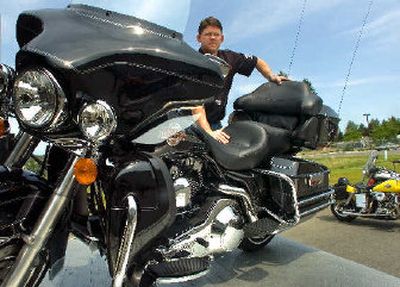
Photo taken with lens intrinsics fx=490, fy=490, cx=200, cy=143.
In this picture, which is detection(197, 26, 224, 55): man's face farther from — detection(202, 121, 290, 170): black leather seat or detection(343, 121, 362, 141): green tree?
detection(343, 121, 362, 141): green tree

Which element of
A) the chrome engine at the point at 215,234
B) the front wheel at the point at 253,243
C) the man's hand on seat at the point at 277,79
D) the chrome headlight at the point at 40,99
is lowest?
the front wheel at the point at 253,243

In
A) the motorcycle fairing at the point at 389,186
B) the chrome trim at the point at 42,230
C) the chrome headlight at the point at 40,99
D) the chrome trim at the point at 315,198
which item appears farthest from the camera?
the motorcycle fairing at the point at 389,186

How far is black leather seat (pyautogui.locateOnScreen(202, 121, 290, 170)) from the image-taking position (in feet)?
10.3

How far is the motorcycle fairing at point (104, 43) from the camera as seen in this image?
1.51 metres

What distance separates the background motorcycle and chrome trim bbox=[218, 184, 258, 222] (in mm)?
4651

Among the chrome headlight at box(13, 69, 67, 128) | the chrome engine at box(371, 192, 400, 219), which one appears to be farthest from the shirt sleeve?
the chrome engine at box(371, 192, 400, 219)

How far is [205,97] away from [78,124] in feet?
1.63

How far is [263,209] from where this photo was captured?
344 cm

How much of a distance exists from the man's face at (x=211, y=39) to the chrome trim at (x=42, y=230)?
4.52 ft

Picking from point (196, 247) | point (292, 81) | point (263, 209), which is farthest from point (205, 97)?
point (292, 81)

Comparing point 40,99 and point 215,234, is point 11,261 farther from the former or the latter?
point 215,234

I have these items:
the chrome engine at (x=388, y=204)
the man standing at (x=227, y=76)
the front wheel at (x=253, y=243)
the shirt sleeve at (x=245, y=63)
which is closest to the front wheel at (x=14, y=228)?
the man standing at (x=227, y=76)

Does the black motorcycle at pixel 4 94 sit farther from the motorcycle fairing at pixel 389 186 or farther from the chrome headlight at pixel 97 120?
the motorcycle fairing at pixel 389 186

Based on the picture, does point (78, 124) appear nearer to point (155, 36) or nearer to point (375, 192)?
point (155, 36)
